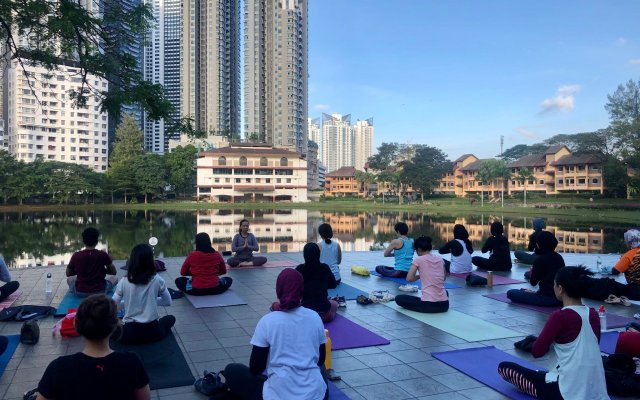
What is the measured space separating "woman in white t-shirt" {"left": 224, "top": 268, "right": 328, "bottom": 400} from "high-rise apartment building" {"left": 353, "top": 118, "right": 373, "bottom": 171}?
188 meters

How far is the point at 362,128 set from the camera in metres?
193

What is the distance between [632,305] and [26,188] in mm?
56622

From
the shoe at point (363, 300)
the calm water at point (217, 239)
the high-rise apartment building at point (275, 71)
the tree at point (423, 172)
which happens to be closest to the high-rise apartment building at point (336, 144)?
the high-rise apartment building at point (275, 71)

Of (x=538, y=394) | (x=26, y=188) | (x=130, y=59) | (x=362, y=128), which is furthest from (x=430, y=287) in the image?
(x=362, y=128)

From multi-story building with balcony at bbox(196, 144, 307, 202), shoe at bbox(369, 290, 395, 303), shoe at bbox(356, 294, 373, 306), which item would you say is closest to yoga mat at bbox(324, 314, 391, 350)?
shoe at bbox(356, 294, 373, 306)

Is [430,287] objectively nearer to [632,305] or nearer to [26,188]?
[632,305]

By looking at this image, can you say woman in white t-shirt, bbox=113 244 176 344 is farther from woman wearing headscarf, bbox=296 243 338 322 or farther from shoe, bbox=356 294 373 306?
shoe, bbox=356 294 373 306

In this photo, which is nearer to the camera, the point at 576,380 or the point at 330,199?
the point at 576,380

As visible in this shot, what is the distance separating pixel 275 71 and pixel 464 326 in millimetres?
91149

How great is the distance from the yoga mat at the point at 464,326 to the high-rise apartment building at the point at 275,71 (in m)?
85.4

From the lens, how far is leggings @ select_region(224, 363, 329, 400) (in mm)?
3588

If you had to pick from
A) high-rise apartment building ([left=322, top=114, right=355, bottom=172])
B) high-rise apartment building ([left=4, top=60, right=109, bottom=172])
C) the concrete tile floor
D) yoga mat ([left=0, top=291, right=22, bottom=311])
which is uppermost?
high-rise apartment building ([left=322, top=114, right=355, bottom=172])

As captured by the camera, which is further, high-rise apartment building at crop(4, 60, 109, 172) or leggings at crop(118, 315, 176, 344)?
high-rise apartment building at crop(4, 60, 109, 172)

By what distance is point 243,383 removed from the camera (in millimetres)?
3705
